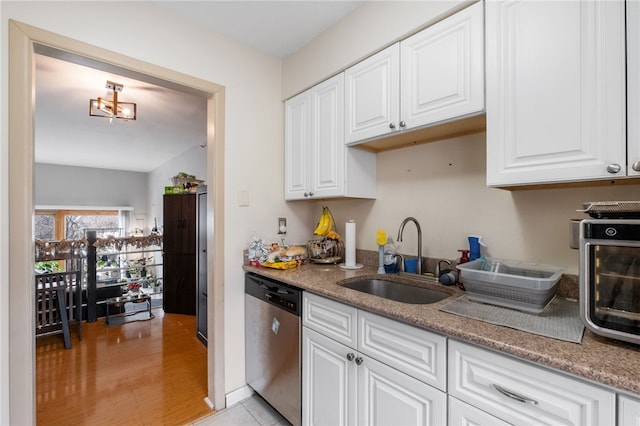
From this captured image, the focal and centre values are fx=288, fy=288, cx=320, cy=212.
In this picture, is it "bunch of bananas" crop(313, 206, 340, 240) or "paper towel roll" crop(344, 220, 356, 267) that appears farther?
"bunch of bananas" crop(313, 206, 340, 240)

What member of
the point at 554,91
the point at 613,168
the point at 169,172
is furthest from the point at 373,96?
the point at 169,172

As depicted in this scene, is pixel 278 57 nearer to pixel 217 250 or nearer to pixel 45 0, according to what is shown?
pixel 45 0

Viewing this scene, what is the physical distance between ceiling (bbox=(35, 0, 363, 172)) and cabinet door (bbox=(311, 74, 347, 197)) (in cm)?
41

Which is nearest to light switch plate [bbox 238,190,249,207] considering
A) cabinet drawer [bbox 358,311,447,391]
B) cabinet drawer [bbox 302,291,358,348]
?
cabinet drawer [bbox 302,291,358,348]

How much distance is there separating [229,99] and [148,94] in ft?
4.36

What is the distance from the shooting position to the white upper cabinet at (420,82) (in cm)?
122

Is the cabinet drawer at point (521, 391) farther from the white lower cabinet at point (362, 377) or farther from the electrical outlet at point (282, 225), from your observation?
the electrical outlet at point (282, 225)

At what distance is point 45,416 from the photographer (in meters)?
1.80

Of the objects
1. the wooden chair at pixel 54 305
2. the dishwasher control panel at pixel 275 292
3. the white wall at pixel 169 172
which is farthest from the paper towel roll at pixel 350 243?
the white wall at pixel 169 172

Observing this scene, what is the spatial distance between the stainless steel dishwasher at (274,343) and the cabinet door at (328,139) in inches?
27.1

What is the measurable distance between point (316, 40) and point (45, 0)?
4.58ft

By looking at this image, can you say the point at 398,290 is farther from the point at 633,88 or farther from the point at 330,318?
the point at 633,88

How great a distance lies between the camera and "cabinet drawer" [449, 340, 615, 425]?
708 mm

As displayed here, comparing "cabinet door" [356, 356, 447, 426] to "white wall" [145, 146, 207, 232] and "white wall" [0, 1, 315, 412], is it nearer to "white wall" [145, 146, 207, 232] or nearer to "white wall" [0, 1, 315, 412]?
"white wall" [0, 1, 315, 412]
